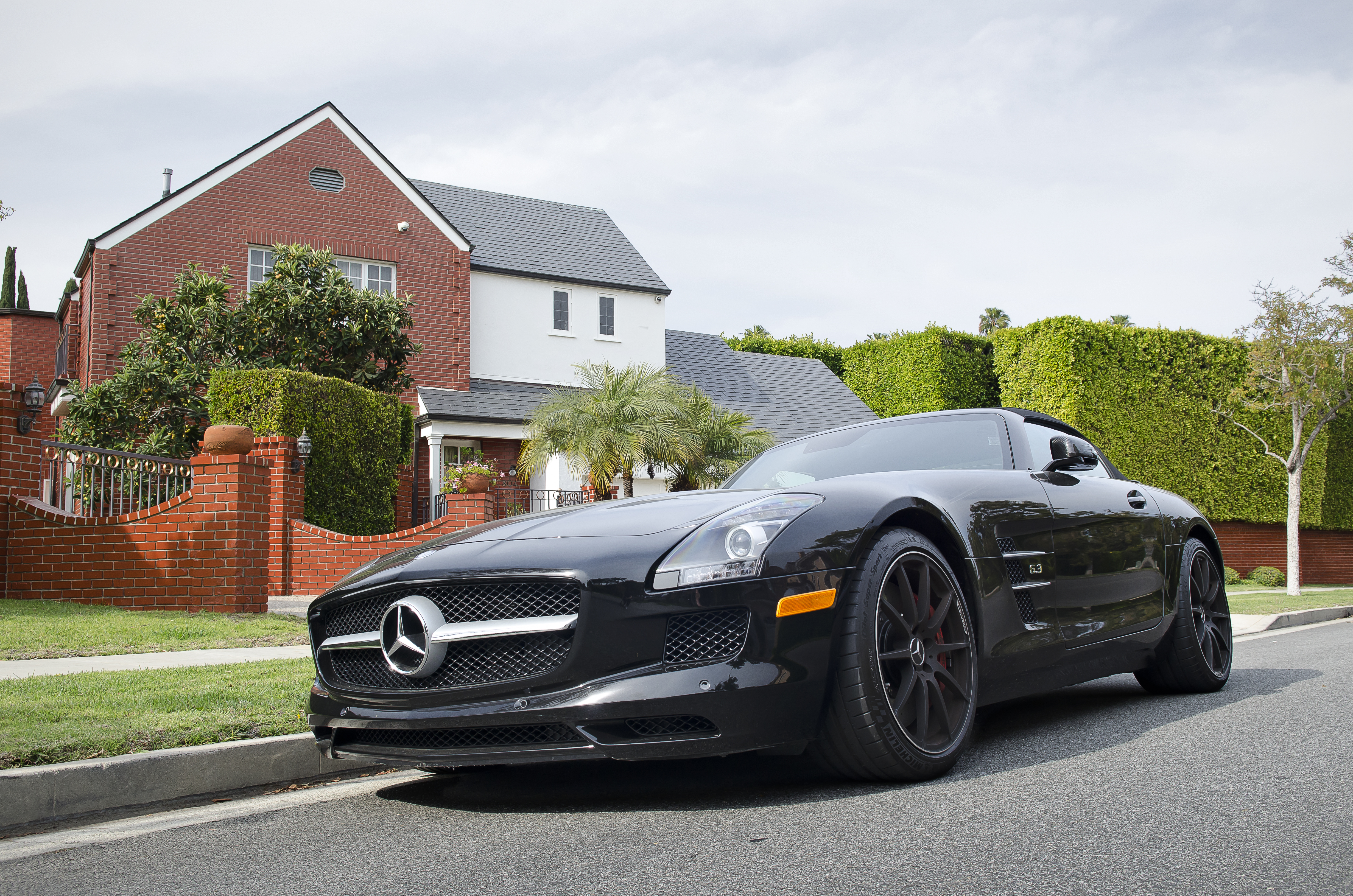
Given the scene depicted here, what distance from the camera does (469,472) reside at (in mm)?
14352

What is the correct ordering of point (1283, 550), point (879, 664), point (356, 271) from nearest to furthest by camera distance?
point (879, 664) → point (356, 271) → point (1283, 550)

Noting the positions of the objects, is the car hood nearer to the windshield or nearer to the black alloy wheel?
the black alloy wheel

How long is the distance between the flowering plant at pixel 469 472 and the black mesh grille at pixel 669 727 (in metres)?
10.4

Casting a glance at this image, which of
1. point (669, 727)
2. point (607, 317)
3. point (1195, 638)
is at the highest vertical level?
point (607, 317)

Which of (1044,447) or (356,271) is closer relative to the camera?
(1044,447)

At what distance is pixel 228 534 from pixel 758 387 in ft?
66.8

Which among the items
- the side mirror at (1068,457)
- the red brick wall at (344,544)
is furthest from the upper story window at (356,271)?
the side mirror at (1068,457)

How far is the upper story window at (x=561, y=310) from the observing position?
23188 millimetres

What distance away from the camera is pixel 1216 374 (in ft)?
79.8

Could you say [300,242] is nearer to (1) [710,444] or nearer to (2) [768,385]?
(1) [710,444]

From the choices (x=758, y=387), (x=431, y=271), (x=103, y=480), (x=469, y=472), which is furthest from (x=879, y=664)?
(x=758, y=387)

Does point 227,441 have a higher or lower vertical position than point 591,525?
higher

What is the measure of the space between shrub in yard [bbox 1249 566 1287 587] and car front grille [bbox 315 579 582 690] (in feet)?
79.6

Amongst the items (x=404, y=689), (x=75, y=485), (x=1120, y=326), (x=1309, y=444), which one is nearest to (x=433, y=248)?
(x=75, y=485)
